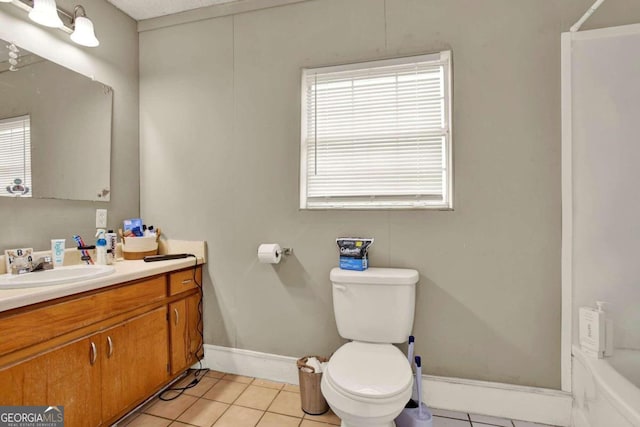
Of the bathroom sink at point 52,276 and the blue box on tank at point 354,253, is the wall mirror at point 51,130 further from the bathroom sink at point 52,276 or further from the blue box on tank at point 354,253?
the blue box on tank at point 354,253

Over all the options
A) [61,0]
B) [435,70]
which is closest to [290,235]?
[435,70]

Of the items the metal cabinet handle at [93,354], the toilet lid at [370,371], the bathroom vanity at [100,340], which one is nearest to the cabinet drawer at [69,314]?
the bathroom vanity at [100,340]


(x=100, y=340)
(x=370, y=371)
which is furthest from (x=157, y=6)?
(x=370, y=371)

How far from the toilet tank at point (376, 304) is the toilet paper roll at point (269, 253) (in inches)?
16.0

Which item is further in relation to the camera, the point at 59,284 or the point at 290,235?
the point at 290,235

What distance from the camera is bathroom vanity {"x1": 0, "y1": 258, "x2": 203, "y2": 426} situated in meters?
1.19

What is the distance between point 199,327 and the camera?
2.22 metres

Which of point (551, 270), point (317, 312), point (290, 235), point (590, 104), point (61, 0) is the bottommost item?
point (317, 312)

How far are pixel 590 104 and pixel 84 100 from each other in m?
2.92

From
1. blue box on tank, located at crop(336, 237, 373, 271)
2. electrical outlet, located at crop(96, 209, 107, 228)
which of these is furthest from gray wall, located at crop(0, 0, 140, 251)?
blue box on tank, located at crop(336, 237, 373, 271)

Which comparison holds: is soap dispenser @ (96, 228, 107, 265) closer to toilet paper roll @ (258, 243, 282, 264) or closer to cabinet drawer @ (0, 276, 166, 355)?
cabinet drawer @ (0, 276, 166, 355)

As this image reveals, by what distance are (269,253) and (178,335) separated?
79 centimetres

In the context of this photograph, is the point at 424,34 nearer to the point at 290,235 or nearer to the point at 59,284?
the point at 290,235

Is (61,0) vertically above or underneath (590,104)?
above
